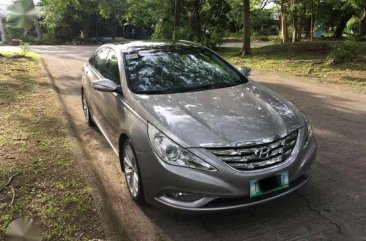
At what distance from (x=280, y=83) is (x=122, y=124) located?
23.5ft

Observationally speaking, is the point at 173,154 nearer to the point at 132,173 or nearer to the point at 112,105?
the point at 132,173

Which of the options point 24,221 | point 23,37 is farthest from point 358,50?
point 23,37

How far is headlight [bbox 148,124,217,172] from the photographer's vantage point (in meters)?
3.32

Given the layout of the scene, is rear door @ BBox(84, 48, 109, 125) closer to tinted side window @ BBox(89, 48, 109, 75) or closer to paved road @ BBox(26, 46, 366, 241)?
tinted side window @ BBox(89, 48, 109, 75)

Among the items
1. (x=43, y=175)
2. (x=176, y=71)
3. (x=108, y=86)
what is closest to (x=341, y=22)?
(x=176, y=71)

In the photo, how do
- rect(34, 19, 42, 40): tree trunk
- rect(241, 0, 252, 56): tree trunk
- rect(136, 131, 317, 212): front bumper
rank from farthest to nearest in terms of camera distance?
rect(34, 19, 42, 40): tree trunk < rect(241, 0, 252, 56): tree trunk < rect(136, 131, 317, 212): front bumper

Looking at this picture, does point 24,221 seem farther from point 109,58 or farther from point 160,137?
point 109,58

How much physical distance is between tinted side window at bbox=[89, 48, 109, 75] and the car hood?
1707mm

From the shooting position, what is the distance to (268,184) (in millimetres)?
3398

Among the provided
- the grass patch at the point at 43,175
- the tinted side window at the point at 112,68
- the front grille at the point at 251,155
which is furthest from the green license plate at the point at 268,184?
the tinted side window at the point at 112,68

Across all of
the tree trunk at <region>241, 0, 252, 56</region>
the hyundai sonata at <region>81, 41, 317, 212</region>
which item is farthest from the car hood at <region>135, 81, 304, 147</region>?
the tree trunk at <region>241, 0, 252, 56</region>

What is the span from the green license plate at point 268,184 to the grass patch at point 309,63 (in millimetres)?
6510

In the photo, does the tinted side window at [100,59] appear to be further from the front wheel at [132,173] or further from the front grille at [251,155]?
the front grille at [251,155]

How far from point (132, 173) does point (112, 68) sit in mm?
1599
